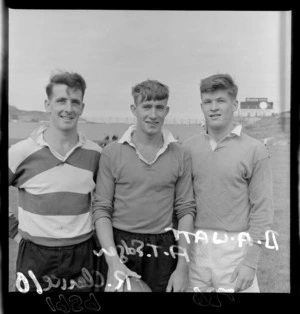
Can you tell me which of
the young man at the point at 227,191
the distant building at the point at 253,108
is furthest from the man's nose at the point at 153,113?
the distant building at the point at 253,108

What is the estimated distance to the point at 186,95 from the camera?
7.57 ft

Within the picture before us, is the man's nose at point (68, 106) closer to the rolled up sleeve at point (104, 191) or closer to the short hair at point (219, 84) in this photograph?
the rolled up sleeve at point (104, 191)

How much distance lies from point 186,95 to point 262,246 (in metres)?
0.89

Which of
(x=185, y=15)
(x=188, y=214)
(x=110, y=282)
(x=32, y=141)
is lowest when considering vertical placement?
(x=110, y=282)

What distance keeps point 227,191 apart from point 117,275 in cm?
72

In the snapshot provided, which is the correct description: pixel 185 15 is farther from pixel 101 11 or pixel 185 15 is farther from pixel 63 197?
pixel 63 197

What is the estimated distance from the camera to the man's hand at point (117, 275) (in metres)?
2.31

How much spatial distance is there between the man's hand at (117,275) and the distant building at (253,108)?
0.99m

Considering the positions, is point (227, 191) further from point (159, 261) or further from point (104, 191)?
point (104, 191)

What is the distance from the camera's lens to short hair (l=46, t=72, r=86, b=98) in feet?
7.50

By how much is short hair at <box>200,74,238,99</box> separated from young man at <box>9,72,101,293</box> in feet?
2.07

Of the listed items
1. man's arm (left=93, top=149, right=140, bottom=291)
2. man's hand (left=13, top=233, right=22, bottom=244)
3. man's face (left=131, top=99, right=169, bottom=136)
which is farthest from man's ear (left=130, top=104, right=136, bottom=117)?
man's hand (left=13, top=233, right=22, bottom=244)

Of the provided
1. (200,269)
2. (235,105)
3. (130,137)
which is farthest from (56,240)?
(235,105)
